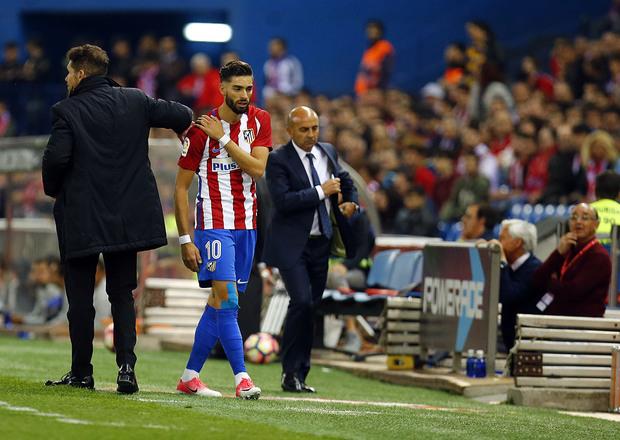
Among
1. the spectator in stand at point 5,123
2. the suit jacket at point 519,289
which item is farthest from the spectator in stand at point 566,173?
the spectator in stand at point 5,123

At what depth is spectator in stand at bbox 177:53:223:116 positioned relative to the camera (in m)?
25.8

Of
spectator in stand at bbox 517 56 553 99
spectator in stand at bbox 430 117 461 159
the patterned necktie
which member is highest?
spectator in stand at bbox 517 56 553 99

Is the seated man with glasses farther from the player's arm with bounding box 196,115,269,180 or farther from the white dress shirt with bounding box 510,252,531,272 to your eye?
the player's arm with bounding box 196,115,269,180

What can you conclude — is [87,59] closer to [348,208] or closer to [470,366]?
[348,208]

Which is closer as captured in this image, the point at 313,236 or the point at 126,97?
the point at 126,97

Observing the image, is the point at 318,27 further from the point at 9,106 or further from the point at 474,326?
the point at 474,326

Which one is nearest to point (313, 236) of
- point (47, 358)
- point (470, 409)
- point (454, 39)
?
point (470, 409)

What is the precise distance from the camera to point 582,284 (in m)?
12.2

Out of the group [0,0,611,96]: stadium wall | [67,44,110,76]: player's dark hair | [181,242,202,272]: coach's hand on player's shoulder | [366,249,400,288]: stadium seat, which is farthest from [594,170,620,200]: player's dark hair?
[0,0,611,96]: stadium wall

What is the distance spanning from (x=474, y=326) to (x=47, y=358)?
4.01 meters

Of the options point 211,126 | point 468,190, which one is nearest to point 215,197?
point 211,126

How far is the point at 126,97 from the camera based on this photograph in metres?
9.29

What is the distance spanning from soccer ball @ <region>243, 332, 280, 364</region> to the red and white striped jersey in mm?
4789

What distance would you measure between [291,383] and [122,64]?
726 inches
